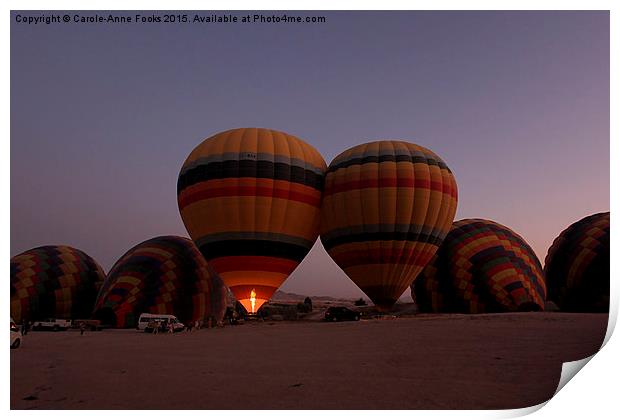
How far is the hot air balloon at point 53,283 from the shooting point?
2038 centimetres

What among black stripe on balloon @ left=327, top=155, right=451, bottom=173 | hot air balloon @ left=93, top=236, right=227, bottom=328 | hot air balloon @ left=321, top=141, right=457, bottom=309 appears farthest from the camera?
hot air balloon @ left=93, top=236, right=227, bottom=328

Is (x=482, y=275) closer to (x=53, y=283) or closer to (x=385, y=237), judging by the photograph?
(x=385, y=237)

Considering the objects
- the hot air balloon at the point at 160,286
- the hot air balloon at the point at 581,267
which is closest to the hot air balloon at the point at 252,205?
the hot air balloon at the point at 160,286

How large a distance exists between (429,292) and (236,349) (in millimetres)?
11925

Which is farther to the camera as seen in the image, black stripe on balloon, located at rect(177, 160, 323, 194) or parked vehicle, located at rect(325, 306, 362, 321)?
parked vehicle, located at rect(325, 306, 362, 321)

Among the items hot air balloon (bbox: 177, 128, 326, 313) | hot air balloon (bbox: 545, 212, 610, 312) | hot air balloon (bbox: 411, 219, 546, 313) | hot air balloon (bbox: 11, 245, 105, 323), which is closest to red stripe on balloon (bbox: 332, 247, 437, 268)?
hot air balloon (bbox: 177, 128, 326, 313)

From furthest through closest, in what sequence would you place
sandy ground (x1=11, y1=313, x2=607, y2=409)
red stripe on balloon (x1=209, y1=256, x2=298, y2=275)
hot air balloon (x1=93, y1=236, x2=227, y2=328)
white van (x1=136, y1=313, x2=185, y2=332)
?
hot air balloon (x1=93, y1=236, x2=227, y2=328)
white van (x1=136, y1=313, x2=185, y2=332)
red stripe on balloon (x1=209, y1=256, x2=298, y2=275)
sandy ground (x1=11, y1=313, x2=607, y2=409)

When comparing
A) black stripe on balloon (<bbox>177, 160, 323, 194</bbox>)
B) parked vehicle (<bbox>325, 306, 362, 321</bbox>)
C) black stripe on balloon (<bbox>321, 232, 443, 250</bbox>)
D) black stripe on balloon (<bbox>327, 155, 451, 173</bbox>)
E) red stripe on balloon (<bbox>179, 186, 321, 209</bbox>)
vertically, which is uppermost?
black stripe on balloon (<bbox>327, 155, 451, 173</bbox>)

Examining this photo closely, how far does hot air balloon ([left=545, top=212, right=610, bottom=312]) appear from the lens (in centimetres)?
2020

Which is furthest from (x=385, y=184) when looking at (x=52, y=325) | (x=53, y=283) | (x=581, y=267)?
(x=53, y=283)

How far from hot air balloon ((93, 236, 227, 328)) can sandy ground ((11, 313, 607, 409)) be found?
21.7 ft

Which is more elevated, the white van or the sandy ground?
the white van

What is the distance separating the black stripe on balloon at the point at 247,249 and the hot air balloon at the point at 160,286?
3.05m

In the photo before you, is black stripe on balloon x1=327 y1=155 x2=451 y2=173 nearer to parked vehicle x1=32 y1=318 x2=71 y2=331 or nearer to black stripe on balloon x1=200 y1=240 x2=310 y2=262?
black stripe on balloon x1=200 y1=240 x2=310 y2=262
